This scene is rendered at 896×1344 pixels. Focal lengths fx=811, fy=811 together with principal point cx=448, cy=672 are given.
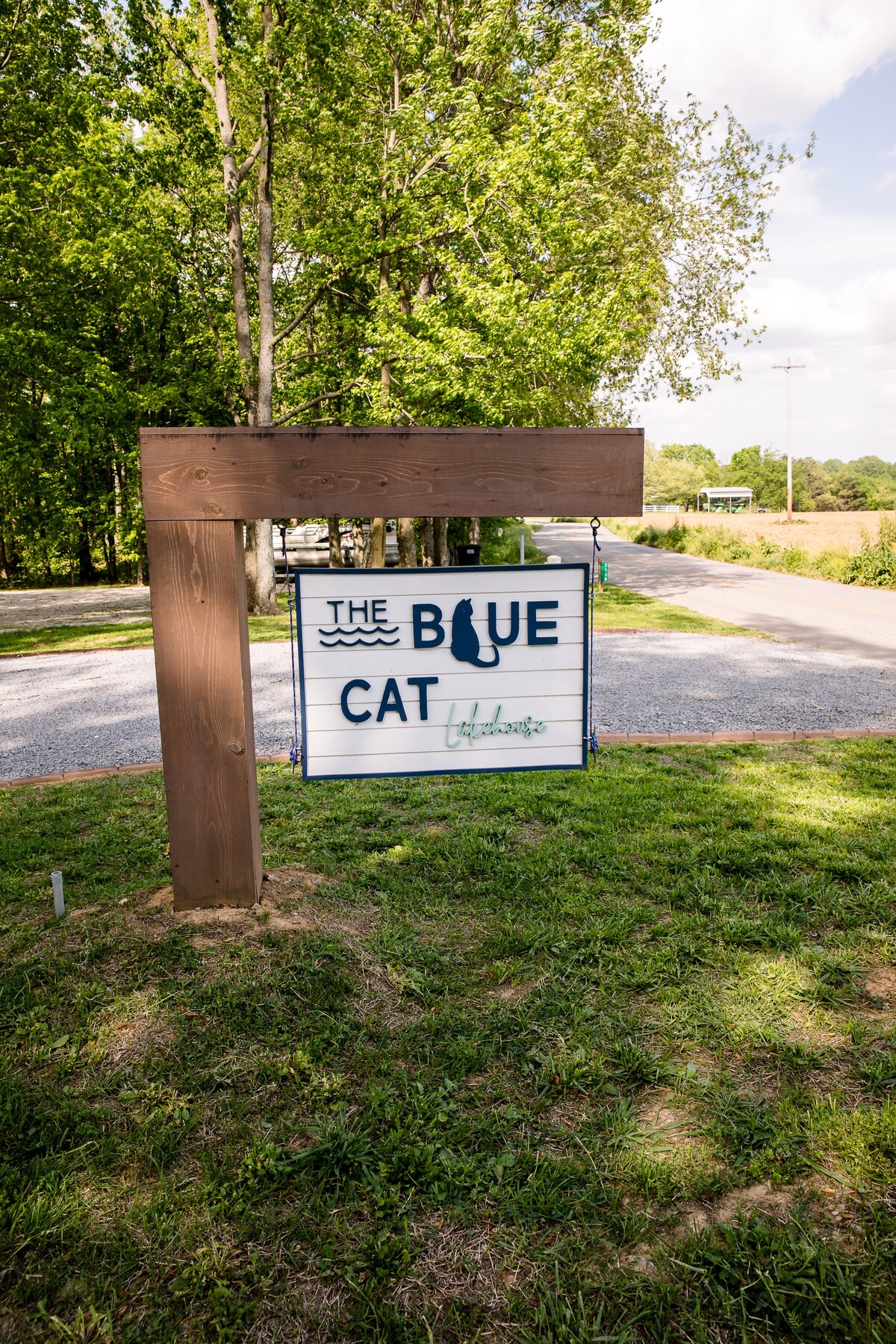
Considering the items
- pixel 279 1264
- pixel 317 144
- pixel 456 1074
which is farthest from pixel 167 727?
pixel 317 144

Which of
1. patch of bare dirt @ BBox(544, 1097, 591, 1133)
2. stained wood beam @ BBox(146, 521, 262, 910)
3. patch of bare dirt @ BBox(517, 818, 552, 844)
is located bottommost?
patch of bare dirt @ BBox(544, 1097, 591, 1133)

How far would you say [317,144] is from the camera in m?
14.1

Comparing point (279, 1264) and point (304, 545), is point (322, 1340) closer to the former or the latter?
point (279, 1264)

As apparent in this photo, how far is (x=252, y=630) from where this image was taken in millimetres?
12508

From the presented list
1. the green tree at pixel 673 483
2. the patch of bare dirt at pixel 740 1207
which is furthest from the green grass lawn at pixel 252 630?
the green tree at pixel 673 483

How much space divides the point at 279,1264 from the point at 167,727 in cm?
176

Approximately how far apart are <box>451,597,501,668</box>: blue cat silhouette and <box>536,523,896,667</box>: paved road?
7946 millimetres

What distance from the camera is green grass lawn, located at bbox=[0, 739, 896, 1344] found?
1.73 metres

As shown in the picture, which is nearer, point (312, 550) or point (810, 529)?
point (312, 550)

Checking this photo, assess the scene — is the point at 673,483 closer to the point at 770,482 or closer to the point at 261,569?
the point at 770,482

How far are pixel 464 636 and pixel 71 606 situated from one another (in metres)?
16.9

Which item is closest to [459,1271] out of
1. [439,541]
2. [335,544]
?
[439,541]

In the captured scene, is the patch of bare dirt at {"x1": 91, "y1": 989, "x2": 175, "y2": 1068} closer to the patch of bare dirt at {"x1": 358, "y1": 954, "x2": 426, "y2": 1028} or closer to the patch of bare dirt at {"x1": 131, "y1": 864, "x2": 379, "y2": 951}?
the patch of bare dirt at {"x1": 131, "y1": 864, "x2": 379, "y2": 951}

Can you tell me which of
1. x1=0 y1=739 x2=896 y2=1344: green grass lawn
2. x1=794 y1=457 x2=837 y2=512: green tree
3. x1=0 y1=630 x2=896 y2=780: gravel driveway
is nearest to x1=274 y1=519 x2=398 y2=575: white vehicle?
x1=0 y1=630 x2=896 y2=780: gravel driveway
